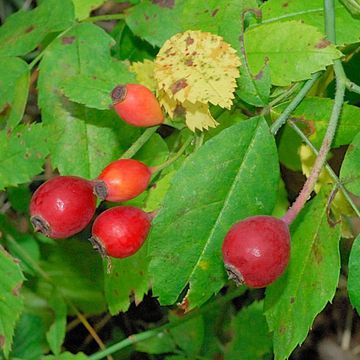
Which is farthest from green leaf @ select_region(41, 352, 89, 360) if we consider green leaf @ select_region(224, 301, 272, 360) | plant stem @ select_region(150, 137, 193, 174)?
plant stem @ select_region(150, 137, 193, 174)

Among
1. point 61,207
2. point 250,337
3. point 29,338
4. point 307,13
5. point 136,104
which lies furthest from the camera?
point 29,338

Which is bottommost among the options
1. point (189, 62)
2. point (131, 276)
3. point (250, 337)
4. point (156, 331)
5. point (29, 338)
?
point (250, 337)

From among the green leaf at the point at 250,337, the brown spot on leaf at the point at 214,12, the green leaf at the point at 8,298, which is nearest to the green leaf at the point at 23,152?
the green leaf at the point at 8,298

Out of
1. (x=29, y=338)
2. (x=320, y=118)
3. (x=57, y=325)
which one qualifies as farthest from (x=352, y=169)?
(x=29, y=338)

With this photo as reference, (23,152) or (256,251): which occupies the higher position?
(256,251)

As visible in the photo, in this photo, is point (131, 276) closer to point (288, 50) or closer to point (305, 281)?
point (305, 281)

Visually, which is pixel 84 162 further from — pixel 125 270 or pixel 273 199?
pixel 273 199
